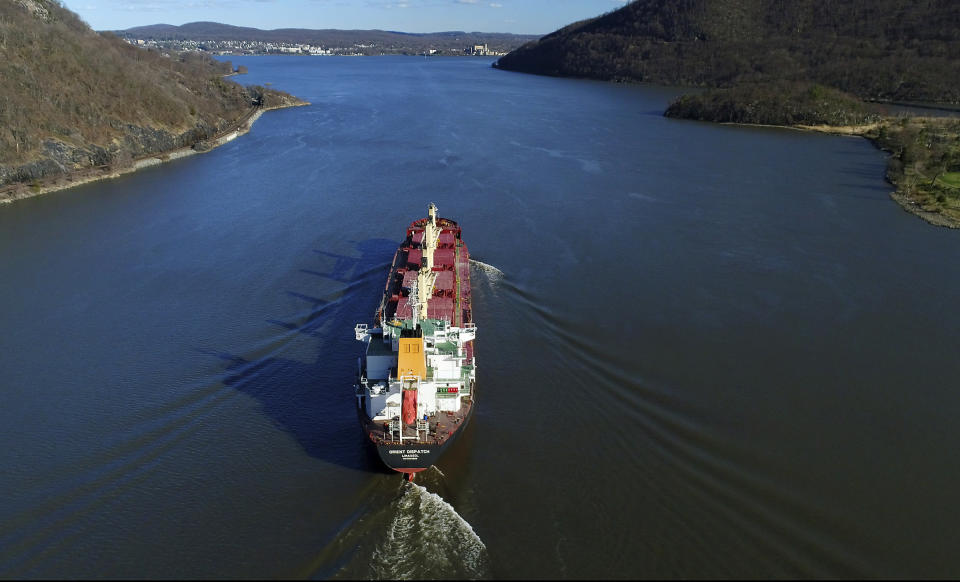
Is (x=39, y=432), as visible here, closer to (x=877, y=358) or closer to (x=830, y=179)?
(x=877, y=358)

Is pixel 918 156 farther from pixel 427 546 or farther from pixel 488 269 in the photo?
pixel 427 546

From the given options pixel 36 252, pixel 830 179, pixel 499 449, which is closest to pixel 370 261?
pixel 499 449

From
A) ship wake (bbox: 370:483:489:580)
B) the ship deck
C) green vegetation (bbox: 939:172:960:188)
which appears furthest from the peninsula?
ship wake (bbox: 370:483:489:580)

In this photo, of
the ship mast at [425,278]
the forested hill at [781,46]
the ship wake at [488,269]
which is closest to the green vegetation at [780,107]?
the forested hill at [781,46]

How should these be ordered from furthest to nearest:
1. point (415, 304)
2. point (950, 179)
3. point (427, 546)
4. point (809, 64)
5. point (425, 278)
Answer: point (809, 64) → point (950, 179) → point (425, 278) → point (415, 304) → point (427, 546)

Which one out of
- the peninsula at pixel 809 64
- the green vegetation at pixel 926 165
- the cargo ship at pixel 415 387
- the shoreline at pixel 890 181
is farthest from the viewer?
the peninsula at pixel 809 64

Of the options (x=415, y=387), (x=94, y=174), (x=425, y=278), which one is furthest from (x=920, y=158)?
(x=94, y=174)

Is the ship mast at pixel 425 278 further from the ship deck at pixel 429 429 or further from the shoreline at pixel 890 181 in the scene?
the shoreline at pixel 890 181
